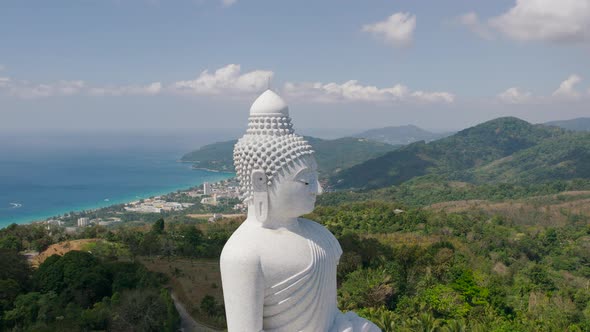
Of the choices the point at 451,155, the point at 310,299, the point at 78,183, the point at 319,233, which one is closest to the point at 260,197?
the point at 319,233

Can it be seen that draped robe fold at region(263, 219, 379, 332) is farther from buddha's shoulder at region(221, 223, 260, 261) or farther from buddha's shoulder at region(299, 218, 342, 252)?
buddha's shoulder at region(221, 223, 260, 261)

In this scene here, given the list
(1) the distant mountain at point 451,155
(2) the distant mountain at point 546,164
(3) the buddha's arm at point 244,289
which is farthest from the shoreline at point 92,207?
(3) the buddha's arm at point 244,289

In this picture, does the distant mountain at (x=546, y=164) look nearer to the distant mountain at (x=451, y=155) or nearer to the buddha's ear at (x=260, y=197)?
the distant mountain at (x=451, y=155)

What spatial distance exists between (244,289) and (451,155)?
132 m

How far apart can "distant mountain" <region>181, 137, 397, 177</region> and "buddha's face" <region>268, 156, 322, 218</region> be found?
125m

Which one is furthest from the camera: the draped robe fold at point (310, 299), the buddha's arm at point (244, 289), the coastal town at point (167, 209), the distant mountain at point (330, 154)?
the distant mountain at point (330, 154)

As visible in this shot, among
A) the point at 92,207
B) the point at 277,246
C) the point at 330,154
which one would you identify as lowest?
the point at 92,207

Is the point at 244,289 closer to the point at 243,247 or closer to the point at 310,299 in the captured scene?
the point at 243,247

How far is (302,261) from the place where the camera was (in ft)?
16.4

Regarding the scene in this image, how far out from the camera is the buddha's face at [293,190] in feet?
16.7

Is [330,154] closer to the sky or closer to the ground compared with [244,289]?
closer to the ground

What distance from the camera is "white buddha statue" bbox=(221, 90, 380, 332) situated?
15.8 ft

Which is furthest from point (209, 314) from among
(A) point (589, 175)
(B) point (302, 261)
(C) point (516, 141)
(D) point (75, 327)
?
(C) point (516, 141)

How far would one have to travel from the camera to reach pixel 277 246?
4973 mm
